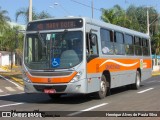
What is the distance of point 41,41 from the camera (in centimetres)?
1504

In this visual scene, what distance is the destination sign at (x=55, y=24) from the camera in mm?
14859

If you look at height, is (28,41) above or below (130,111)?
above

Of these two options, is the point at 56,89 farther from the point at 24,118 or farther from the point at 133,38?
the point at 133,38

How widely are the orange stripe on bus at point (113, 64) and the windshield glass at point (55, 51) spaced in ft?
2.56

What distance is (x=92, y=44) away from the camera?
15.1 meters

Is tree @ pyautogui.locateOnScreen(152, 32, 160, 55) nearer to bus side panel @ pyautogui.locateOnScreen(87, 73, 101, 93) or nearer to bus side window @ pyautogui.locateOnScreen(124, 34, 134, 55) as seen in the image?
bus side window @ pyautogui.locateOnScreen(124, 34, 134, 55)

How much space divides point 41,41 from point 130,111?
453 centimetres

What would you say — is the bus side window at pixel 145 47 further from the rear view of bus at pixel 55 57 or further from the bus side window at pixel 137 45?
the rear view of bus at pixel 55 57

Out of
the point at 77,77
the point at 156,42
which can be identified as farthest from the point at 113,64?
the point at 156,42

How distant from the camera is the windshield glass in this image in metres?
14.5

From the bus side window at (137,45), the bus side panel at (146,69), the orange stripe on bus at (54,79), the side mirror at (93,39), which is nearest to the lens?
the orange stripe on bus at (54,79)

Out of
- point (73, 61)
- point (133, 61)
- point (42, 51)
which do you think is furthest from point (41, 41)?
point (133, 61)

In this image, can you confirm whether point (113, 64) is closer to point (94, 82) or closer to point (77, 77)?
point (94, 82)

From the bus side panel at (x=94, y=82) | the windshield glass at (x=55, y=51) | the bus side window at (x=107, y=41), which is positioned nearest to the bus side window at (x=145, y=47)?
the bus side window at (x=107, y=41)
